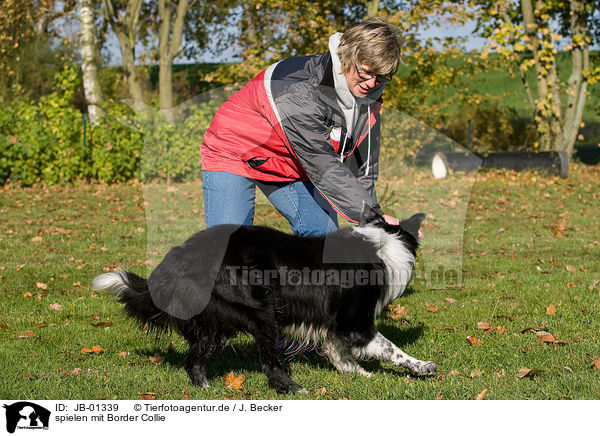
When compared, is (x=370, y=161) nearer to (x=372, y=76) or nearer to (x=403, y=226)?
(x=403, y=226)

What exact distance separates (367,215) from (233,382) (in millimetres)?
1347

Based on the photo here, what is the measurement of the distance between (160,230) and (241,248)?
4.90 meters

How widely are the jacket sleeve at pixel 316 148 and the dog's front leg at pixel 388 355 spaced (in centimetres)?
91

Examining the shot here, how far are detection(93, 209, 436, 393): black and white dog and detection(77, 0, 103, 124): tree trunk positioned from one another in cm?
1326

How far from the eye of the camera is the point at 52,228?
9.50 metres

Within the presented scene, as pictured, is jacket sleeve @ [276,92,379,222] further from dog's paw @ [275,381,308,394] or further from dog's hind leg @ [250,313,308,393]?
dog's paw @ [275,381,308,394]

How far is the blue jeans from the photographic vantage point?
3842 millimetres

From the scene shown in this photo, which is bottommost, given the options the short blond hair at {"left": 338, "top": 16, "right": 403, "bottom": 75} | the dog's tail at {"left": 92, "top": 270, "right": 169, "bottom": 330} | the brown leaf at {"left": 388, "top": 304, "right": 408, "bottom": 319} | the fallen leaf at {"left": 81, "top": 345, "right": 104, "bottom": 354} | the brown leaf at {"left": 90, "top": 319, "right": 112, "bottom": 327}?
the brown leaf at {"left": 388, "top": 304, "right": 408, "bottom": 319}

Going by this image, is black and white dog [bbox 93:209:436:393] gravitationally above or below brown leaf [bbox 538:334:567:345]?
above

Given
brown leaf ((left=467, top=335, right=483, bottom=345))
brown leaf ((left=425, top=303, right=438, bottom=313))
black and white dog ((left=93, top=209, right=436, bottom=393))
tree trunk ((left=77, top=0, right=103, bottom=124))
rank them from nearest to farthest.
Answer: black and white dog ((left=93, top=209, right=436, bottom=393))
brown leaf ((left=467, top=335, right=483, bottom=345))
brown leaf ((left=425, top=303, right=438, bottom=313))
tree trunk ((left=77, top=0, right=103, bottom=124))

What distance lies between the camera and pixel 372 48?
10.8 feet

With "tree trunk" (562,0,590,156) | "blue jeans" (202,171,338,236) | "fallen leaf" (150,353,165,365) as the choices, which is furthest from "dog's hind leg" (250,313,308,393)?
"tree trunk" (562,0,590,156)

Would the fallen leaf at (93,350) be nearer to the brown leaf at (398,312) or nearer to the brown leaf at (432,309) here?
the brown leaf at (398,312)

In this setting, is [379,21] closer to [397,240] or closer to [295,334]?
[397,240]
